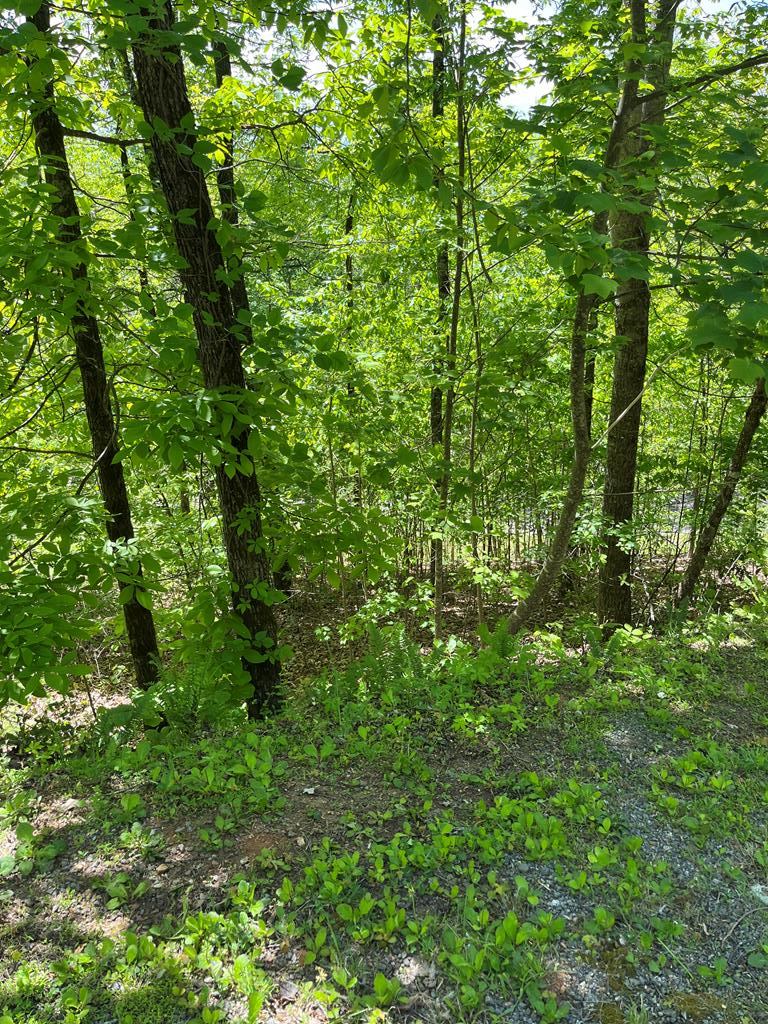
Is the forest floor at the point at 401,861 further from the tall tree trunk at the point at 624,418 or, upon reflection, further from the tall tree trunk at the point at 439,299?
the tall tree trunk at the point at 439,299

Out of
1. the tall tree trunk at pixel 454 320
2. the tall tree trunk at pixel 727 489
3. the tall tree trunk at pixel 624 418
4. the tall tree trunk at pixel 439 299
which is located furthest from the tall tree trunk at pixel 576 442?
the tall tree trunk at pixel 727 489

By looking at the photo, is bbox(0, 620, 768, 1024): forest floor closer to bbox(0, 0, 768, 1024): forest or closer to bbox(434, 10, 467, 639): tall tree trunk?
bbox(0, 0, 768, 1024): forest

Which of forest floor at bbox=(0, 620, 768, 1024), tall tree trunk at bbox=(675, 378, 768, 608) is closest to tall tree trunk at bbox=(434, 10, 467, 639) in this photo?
forest floor at bbox=(0, 620, 768, 1024)

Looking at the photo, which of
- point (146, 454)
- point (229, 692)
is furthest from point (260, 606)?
point (146, 454)

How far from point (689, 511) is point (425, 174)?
238 inches

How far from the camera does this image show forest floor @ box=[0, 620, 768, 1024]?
6.29 feet

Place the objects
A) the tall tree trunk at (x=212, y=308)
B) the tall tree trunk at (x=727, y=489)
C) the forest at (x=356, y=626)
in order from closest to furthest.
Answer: the forest at (x=356, y=626)
the tall tree trunk at (x=212, y=308)
the tall tree trunk at (x=727, y=489)

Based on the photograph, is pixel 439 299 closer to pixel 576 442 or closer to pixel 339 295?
pixel 339 295

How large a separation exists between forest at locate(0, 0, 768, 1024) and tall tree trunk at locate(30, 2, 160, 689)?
3cm

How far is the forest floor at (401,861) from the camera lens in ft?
6.29

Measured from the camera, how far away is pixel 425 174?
81.7 inches

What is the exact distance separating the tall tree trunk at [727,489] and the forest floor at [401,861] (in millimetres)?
3066

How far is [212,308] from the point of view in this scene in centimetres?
329

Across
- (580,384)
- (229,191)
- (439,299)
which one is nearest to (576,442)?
(580,384)
